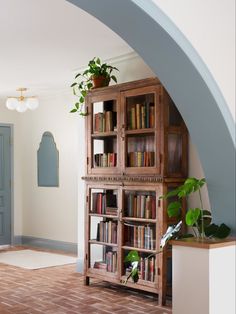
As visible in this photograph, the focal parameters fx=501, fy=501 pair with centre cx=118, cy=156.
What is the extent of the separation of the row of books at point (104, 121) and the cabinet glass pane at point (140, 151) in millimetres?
333

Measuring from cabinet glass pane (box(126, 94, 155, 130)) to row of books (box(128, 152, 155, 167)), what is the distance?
27cm

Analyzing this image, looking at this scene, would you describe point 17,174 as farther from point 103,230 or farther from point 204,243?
point 204,243

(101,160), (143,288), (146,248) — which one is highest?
(101,160)

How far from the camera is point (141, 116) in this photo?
16.5 feet

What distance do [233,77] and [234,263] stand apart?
1069mm

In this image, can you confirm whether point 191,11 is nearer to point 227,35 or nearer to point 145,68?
point 227,35

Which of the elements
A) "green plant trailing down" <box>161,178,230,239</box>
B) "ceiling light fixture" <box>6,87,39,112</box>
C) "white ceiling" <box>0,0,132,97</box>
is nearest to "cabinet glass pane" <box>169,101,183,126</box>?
"white ceiling" <box>0,0,132,97</box>

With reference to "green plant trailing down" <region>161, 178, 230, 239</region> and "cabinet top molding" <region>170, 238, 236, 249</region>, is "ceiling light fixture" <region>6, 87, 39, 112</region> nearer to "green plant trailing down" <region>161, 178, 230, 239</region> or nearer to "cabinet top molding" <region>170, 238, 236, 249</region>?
"green plant trailing down" <region>161, 178, 230, 239</region>

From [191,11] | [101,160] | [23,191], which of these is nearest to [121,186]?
[101,160]

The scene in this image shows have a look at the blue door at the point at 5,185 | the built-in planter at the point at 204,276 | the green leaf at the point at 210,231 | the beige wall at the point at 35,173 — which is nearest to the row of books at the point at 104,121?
the beige wall at the point at 35,173

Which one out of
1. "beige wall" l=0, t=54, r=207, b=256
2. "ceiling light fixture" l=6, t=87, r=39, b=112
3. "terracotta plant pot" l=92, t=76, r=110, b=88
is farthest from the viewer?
"beige wall" l=0, t=54, r=207, b=256

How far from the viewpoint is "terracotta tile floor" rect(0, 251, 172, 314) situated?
4.67 metres

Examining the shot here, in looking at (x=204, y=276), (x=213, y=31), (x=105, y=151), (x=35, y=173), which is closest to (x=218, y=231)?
(x=204, y=276)

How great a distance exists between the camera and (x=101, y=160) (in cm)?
555
